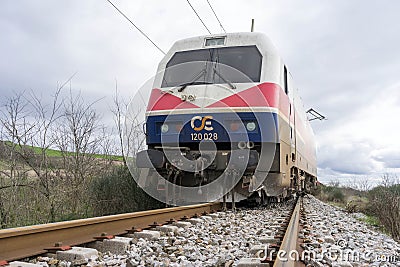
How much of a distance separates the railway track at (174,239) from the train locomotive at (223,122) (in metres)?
1.30

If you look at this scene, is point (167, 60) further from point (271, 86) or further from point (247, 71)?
point (271, 86)

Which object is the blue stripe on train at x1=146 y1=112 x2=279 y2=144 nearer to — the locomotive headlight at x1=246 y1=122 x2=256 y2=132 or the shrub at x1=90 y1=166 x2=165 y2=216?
the locomotive headlight at x1=246 y1=122 x2=256 y2=132

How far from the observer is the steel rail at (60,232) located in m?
2.61

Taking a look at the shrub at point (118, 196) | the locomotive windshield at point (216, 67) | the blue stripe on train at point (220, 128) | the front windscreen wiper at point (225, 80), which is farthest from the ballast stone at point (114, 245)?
the shrub at point (118, 196)

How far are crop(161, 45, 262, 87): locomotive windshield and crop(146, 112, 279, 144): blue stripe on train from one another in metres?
0.66

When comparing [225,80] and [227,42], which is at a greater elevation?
[227,42]

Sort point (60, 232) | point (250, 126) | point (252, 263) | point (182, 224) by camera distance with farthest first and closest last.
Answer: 1. point (250, 126)
2. point (182, 224)
3. point (60, 232)
4. point (252, 263)

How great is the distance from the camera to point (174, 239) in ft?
11.6

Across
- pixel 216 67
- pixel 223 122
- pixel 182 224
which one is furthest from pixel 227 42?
pixel 182 224

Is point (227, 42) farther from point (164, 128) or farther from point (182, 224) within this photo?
point (182, 224)

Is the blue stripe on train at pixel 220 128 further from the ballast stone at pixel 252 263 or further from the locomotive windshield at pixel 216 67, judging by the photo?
the ballast stone at pixel 252 263

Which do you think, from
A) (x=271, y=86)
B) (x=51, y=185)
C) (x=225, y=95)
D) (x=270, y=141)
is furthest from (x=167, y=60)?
(x=51, y=185)

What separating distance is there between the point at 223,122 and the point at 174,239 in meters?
2.79

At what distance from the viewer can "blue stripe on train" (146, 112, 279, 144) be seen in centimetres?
593
